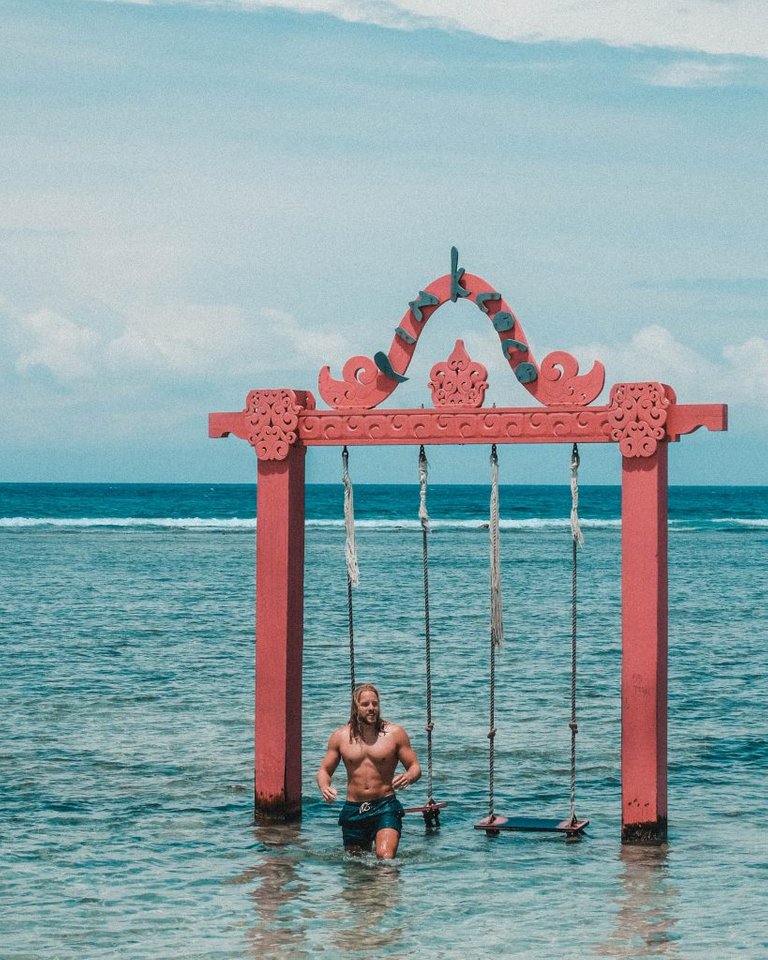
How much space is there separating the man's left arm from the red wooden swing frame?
999mm

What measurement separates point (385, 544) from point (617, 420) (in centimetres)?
4332

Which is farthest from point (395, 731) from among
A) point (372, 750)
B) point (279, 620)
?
point (279, 620)

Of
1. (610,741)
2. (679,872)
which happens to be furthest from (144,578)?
(679,872)

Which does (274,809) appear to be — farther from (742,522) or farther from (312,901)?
(742,522)

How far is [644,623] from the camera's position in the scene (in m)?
10.8

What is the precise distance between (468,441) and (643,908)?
3.51 meters

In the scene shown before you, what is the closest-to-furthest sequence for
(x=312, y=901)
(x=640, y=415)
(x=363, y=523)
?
(x=312, y=901), (x=640, y=415), (x=363, y=523)

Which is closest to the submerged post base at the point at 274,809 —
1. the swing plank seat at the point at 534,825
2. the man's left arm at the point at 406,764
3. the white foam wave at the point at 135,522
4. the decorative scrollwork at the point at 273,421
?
the man's left arm at the point at 406,764

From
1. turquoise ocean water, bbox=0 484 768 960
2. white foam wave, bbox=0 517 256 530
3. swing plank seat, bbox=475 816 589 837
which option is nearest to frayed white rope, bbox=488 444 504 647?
swing plank seat, bbox=475 816 589 837

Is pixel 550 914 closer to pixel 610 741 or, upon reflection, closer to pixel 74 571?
pixel 610 741

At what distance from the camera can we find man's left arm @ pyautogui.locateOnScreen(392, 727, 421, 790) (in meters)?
A: 10.9

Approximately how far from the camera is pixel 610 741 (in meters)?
16.6

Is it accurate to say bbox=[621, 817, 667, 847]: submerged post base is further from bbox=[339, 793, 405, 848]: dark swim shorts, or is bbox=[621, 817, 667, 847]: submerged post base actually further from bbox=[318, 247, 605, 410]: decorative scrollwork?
bbox=[318, 247, 605, 410]: decorative scrollwork

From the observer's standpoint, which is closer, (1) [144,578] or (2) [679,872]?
(2) [679,872]
